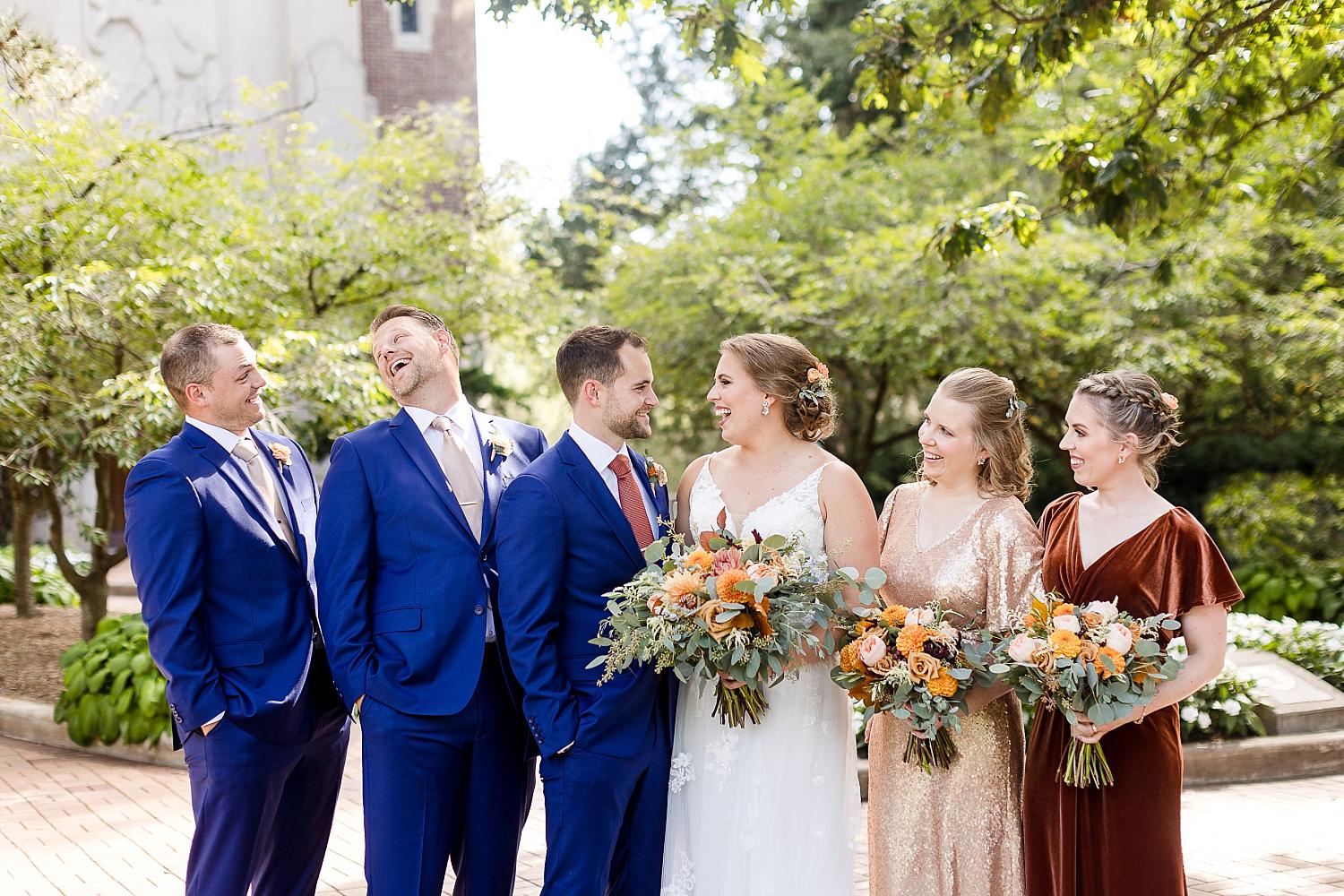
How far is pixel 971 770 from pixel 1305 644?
6.52 meters

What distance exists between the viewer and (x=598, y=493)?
3.85 meters

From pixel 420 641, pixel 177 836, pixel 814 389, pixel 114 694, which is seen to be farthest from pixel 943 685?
pixel 114 694

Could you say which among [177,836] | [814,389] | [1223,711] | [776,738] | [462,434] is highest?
[814,389]

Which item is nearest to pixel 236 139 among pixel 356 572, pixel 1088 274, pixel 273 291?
pixel 273 291

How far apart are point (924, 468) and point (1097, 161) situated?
14.3 ft

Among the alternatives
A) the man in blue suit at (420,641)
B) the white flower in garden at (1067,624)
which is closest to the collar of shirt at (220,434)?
the man in blue suit at (420,641)

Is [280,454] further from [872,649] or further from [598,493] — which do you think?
[872,649]

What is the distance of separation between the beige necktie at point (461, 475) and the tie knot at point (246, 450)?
73cm

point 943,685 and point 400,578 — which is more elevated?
point 400,578

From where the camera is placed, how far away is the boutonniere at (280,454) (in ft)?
14.6

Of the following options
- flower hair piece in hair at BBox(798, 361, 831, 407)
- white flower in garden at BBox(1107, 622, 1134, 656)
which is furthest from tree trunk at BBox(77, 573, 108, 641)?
white flower in garden at BBox(1107, 622, 1134, 656)

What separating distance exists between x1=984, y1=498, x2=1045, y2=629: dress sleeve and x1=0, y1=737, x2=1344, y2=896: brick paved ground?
7.66 feet

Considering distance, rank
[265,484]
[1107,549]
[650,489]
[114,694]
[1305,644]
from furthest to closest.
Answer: [1305,644]
[114,694]
[265,484]
[650,489]
[1107,549]

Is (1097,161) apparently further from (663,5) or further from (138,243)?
(138,243)
